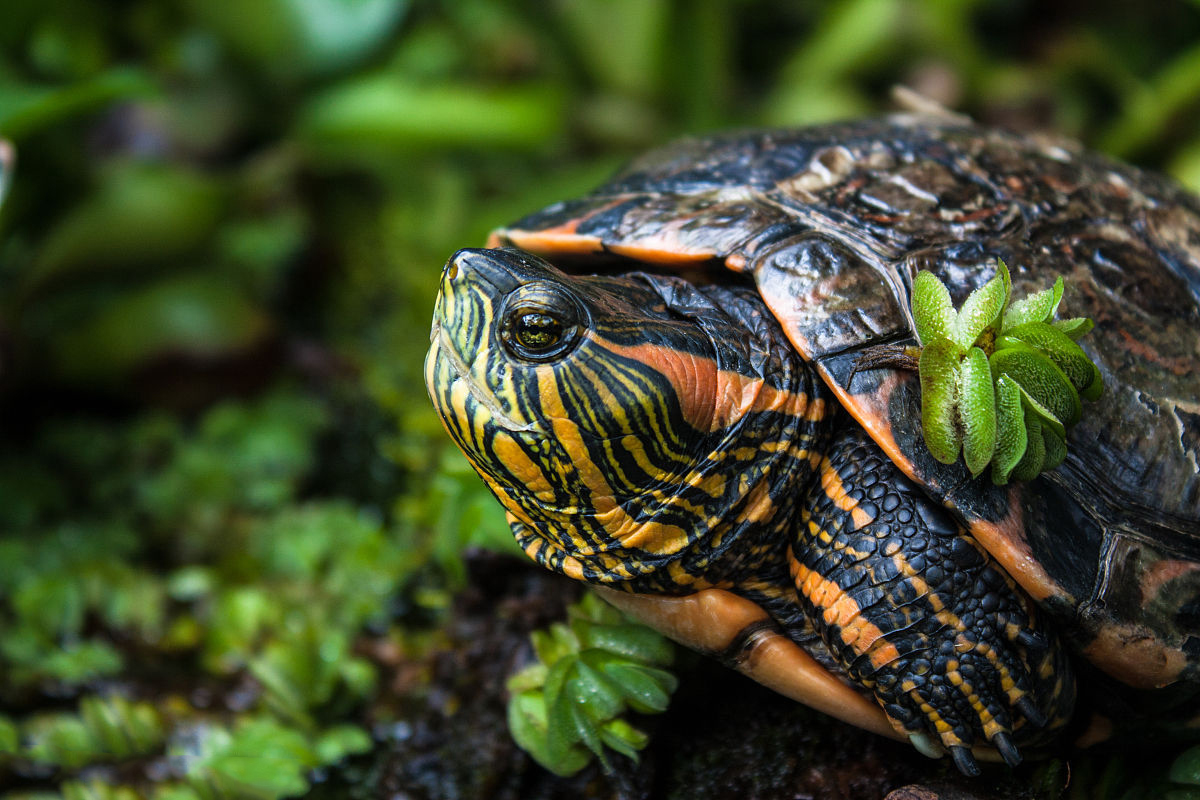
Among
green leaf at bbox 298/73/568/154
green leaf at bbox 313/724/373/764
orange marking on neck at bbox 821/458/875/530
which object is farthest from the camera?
green leaf at bbox 298/73/568/154

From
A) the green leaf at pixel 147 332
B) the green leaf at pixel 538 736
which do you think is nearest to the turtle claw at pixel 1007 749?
the green leaf at pixel 538 736

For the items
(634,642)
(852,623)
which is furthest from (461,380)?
(852,623)

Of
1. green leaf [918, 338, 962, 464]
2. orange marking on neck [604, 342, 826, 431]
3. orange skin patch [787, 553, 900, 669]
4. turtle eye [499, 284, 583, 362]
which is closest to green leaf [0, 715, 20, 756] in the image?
turtle eye [499, 284, 583, 362]

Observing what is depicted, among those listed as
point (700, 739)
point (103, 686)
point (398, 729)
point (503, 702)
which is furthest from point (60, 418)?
point (700, 739)

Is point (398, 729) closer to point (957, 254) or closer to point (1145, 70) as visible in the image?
point (957, 254)

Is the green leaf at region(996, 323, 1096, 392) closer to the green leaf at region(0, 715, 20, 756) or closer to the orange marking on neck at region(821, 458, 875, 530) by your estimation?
the orange marking on neck at region(821, 458, 875, 530)
